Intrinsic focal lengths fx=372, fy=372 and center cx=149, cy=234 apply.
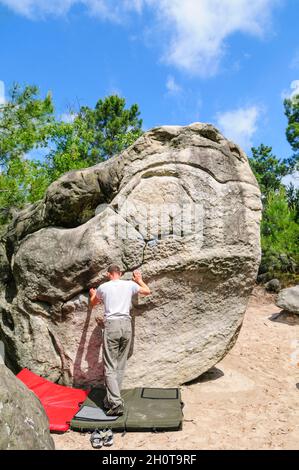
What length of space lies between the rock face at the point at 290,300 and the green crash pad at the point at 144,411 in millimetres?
5359

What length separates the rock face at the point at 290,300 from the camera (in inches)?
352

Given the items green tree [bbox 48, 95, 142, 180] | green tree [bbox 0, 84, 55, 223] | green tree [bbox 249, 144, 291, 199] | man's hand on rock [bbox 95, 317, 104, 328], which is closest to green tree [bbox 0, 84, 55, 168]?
green tree [bbox 0, 84, 55, 223]

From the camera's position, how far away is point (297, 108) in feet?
65.3

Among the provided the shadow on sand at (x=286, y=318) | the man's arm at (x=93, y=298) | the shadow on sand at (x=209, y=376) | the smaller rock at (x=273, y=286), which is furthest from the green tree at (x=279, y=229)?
the man's arm at (x=93, y=298)

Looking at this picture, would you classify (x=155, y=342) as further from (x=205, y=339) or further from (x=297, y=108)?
(x=297, y=108)

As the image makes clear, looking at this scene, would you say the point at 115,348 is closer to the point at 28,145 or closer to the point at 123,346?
the point at 123,346

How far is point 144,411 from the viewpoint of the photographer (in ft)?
13.1

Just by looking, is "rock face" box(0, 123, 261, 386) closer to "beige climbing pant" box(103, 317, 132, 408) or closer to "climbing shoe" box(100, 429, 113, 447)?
"beige climbing pant" box(103, 317, 132, 408)

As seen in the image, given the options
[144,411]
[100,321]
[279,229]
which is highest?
[279,229]

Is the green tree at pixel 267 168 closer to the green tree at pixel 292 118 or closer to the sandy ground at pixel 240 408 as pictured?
the green tree at pixel 292 118

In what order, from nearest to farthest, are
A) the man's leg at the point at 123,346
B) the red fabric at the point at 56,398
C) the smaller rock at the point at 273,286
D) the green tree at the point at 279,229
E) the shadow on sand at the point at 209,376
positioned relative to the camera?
1. the red fabric at the point at 56,398
2. the man's leg at the point at 123,346
3. the shadow on sand at the point at 209,376
4. the smaller rock at the point at 273,286
5. the green tree at the point at 279,229

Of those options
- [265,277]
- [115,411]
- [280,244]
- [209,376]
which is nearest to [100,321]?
[115,411]

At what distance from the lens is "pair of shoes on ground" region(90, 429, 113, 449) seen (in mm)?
3492

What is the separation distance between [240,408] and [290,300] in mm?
5274
